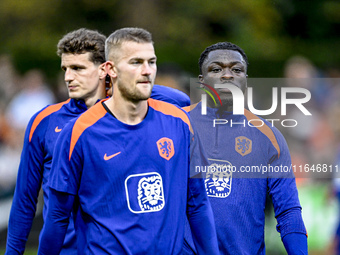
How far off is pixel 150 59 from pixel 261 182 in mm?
1374

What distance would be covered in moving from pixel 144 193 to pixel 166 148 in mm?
332

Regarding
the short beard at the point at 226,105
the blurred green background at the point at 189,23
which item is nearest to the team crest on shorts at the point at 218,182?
the short beard at the point at 226,105

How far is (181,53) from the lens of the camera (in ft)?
55.0

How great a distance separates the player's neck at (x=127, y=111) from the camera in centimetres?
426

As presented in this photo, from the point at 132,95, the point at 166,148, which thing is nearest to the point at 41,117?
the point at 132,95

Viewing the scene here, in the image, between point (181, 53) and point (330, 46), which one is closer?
point (181, 53)

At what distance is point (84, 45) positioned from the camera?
5.22 metres

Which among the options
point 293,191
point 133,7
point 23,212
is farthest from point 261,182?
point 133,7

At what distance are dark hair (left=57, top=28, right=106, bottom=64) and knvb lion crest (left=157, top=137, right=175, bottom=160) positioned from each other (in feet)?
4.25

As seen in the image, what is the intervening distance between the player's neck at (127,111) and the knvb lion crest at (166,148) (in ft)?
0.66

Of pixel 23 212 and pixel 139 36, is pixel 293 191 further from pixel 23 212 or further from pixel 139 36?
pixel 23 212

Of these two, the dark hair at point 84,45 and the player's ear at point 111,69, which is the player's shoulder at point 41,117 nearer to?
the dark hair at point 84,45

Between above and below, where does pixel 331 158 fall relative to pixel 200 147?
above

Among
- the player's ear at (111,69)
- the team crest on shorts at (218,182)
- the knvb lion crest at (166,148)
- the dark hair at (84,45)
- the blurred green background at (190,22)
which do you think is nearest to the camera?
the knvb lion crest at (166,148)
